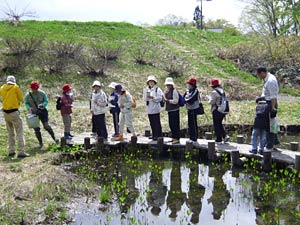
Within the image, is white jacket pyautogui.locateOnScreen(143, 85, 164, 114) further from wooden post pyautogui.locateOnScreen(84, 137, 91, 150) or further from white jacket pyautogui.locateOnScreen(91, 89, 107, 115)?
wooden post pyautogui.locateOnScreen(84, 137, 91, 150)

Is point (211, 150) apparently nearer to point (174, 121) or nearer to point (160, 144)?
point (174, 121)

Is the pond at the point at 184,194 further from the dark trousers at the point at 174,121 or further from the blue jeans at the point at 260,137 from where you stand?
the dark trousers at the point at 174,121

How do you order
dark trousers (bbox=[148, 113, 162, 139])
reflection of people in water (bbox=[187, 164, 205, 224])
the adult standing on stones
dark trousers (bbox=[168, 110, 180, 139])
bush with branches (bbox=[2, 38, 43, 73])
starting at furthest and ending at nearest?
bush with branches (bbox=[2, 38, 43, 73]) → dark trousers (bbox=[148, 113, 162, 139]) → dark trousers (bbox=[168, 110, 180, 139]) → the adult standing on stones → reflection of people in water (bbox=[187, 164, 205, 224])

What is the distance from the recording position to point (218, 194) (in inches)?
320

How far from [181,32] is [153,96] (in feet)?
79.6

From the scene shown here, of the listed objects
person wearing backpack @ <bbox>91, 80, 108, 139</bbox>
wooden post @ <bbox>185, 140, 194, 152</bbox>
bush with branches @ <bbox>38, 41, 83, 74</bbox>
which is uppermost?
bush with branches @ <bbox>38, 41, 83, 74</bbox>

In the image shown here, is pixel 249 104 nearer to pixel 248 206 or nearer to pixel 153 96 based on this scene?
pixel 153 96

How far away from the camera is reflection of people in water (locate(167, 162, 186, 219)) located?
7375 millimetres

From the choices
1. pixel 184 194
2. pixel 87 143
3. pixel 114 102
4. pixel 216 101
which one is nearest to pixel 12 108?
pixel 87 143

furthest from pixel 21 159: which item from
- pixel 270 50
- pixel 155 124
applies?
pixel 270 50

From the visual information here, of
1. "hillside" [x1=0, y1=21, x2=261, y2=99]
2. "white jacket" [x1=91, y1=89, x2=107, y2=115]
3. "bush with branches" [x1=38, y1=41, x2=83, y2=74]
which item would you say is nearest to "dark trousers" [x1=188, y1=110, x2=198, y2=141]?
"white jacket" [x1=91, y1=89, x2=107, y2=115]

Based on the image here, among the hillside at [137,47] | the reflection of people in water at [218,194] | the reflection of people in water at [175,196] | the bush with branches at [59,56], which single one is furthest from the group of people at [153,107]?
the bush with branches at [59,56]

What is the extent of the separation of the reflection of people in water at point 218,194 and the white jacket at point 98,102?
3234mm

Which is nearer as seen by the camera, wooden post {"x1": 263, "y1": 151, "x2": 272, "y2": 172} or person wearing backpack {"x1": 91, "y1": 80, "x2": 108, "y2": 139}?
wooden post {"x1": 263, "y1": 151, "x2": 272, "y2": 172}
